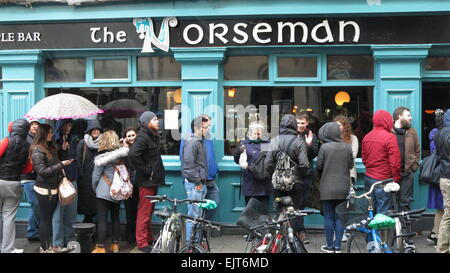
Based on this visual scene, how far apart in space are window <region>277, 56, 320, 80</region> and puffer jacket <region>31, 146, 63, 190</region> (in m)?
3.89

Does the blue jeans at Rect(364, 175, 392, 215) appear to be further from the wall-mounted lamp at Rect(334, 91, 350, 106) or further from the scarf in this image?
the scarf

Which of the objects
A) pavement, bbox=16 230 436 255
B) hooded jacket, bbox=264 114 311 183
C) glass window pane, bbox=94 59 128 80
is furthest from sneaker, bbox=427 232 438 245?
glass window pane, bbox=94 59 128 80

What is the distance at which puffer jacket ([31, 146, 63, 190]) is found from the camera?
6.70 m

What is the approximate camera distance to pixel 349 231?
5.47 meters

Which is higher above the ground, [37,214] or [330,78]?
[330,78]

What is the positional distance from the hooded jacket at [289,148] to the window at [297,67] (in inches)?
60.3

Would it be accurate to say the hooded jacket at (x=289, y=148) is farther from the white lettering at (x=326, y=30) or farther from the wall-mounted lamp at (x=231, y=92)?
the white lettering at (x=326, y=30)

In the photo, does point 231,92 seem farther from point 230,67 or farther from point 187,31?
point 187,31

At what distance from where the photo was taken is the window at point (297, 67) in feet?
27.2

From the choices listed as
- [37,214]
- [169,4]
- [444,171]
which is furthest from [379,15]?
[37,214]

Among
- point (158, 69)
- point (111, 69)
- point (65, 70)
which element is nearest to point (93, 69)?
point (111, 69)

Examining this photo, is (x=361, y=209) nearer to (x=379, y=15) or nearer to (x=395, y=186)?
(x=395, y=186)

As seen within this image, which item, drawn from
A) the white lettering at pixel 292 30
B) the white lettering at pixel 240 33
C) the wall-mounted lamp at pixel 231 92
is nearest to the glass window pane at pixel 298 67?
the white lettering at pixel 292 30

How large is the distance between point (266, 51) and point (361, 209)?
144 inches
